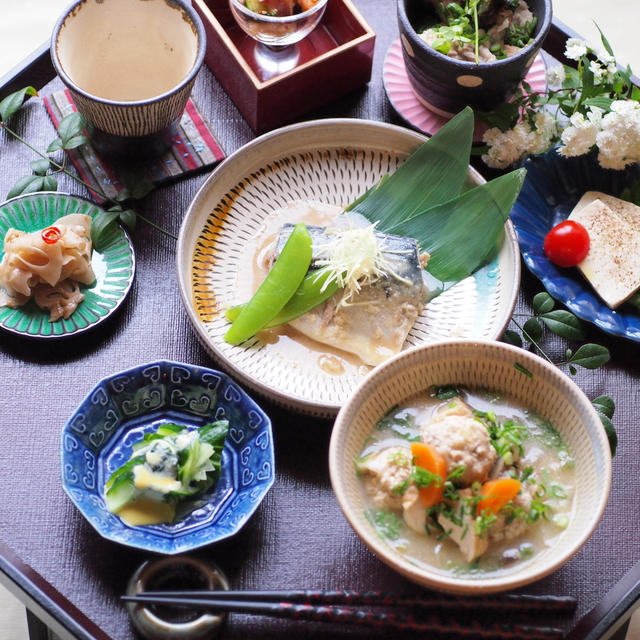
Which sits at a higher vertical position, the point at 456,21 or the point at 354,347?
the point at 456,21

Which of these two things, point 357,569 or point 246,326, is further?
point 246,326

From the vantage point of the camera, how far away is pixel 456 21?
2389 mm

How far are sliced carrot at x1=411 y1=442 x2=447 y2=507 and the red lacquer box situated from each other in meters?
1.15

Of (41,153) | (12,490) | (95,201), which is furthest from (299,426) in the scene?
(41,153)

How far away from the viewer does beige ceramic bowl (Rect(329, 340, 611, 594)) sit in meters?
1.68

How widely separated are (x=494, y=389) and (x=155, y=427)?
2.73ft

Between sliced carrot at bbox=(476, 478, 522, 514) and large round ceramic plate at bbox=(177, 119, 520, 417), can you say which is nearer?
sliced carrot at bbox=(476, 478, 522, 514)

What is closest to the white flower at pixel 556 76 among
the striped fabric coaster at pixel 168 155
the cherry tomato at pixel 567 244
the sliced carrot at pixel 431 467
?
the cherry tomato at pixel 567 244

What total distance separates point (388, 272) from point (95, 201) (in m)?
0.85

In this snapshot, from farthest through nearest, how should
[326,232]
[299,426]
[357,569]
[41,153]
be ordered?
1. [41,153]
2. [326,232]
3. [299,426]
4. [357,569]

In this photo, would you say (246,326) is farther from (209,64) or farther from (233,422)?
(209,64)

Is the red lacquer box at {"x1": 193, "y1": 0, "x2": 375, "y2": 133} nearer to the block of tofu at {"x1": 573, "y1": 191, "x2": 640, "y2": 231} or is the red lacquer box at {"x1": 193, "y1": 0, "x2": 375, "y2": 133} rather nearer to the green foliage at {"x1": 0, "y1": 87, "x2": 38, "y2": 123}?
the green foliage at {"x1": 0, "y1": 87, "x2": 38, "y2": 123}

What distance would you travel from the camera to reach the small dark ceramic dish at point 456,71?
7.47 feet

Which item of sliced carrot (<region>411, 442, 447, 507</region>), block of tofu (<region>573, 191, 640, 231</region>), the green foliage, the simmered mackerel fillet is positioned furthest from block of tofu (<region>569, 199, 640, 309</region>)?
the green foliage
